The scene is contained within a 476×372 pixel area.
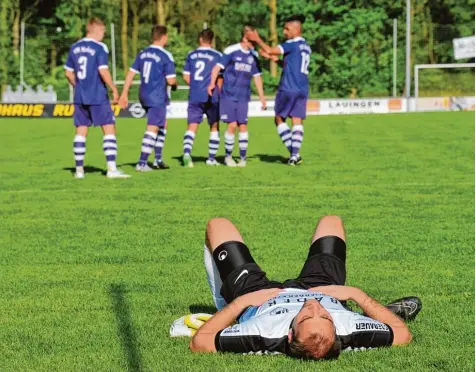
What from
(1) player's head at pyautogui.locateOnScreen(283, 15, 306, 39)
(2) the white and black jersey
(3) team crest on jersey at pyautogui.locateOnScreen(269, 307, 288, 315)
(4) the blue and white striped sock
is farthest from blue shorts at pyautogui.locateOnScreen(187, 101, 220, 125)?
(3) team crest on jersey at pyautogui.locateOnScreen(269, 307, 288, 315)

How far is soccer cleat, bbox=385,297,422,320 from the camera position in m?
5.96

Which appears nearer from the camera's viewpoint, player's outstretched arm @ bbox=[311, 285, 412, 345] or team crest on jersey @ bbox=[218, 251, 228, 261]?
player's outstretched arm @ bbox=[311, 285, 412, 345]

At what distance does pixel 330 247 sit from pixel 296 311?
103 centimetres

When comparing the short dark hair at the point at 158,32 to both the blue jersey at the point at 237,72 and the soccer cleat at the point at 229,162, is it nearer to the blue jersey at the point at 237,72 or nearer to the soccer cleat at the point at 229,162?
the blue jersey at the point at 237,72

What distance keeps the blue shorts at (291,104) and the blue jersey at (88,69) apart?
3.58 metres

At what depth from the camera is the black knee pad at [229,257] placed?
5.87m

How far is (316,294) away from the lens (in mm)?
5367

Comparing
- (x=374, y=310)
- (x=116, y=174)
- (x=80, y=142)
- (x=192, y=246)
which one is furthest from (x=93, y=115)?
(x=374, y=310)

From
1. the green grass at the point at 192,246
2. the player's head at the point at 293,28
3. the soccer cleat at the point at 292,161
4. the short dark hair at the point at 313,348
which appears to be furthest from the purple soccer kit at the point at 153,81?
the short dark hair at the point at 313,348

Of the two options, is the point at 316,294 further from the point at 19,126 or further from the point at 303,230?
the point at 19,126

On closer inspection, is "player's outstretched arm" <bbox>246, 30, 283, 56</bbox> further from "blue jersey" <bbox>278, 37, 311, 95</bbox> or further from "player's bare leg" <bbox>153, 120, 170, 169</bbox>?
"player's bare leg" <bbox>153, 120, 170, 169</bbox>

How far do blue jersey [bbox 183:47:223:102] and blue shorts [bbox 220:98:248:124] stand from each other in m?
0.55

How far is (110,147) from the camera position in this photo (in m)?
14.8

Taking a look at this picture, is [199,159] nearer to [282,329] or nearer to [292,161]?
[292,161]
